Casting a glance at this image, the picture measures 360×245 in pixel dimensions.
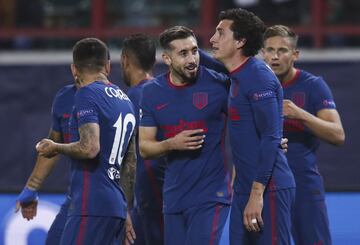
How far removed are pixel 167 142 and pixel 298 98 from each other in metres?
1.25

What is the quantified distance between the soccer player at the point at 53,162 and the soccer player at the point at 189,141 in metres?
0.71

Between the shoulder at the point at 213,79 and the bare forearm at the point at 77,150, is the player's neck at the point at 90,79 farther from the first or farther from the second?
the shoulder at the point at 213,79

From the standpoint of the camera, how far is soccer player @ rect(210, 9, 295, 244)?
6754mm

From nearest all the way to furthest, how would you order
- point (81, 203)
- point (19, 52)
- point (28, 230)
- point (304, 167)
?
1. point (81, 203)
2. point (304, 167)
3. point (28, 230)
4. point (19, 52)

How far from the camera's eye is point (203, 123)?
7289 mm

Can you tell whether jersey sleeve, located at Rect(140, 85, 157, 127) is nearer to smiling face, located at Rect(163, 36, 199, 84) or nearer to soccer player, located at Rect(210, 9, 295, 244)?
smiling face, located at Rect(163, 36, 199, 84)

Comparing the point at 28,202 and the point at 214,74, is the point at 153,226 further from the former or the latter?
the point at 214,74

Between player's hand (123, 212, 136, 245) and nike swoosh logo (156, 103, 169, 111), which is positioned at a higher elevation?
nike swoosh logo (156, 103, 169, 111)

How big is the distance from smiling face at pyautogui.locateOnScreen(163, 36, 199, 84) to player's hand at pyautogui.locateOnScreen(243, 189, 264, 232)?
105cm

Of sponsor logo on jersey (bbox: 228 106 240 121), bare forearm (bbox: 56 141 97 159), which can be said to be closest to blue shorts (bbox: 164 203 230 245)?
sponsor logo on jersey (bbox: 228 106 240 121)

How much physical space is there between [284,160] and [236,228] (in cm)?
54

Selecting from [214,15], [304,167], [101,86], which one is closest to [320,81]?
[304,167]

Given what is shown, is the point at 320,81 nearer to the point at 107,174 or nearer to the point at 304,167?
the point at 304,167

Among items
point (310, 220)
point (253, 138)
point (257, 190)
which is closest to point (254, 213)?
point (257, 190)
